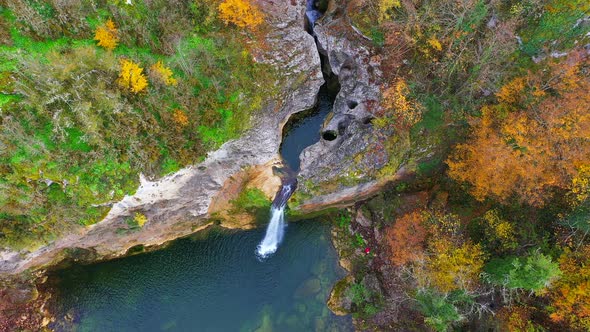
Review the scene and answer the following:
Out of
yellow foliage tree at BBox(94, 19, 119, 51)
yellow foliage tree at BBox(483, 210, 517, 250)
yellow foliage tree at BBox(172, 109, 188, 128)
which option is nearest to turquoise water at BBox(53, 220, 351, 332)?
yellow foliage tree at BBox(172, 109, 188, 128)

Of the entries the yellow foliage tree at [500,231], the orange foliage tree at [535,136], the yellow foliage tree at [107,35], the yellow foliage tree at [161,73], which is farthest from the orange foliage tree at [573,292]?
the yellow foliage tree at [107,35]

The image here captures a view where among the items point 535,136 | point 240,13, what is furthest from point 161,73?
point 535,136

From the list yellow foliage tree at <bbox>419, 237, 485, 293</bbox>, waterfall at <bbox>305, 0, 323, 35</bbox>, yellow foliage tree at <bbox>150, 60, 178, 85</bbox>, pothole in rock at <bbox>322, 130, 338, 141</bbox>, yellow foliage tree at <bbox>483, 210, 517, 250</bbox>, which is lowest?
yellow foliage tree at <bbox>419, 237, 485, 293</bbox>

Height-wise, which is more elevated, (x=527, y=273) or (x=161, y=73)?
(x=161, y=73)

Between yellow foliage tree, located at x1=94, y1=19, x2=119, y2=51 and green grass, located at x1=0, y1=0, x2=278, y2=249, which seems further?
yellow foliage tree, located at x1=94, y1=19, x2=119, y2=51

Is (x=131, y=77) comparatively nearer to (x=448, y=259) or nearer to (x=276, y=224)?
(x=276, y=224)

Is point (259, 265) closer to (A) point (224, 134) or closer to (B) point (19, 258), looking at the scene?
A: (A) point (224, 134)

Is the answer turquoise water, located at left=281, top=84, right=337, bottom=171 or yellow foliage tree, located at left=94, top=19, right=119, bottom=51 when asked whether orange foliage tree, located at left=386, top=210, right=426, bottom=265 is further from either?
yellow foliage tree, located at left=94, top=19, right=119, bottom=51
